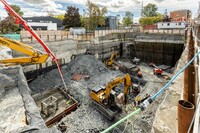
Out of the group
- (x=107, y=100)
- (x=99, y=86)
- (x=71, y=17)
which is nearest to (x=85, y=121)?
(x=107, y=100)

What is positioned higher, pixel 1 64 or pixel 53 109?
pixel 1 64

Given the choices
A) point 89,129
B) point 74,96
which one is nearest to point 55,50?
point 74,96

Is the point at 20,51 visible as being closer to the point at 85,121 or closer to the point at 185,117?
the point at 85,121

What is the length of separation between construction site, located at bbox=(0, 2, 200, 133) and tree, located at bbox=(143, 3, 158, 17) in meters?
39.6

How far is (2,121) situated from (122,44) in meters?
17.2

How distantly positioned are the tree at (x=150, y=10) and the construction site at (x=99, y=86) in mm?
39647

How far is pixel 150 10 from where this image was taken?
51.8 meters

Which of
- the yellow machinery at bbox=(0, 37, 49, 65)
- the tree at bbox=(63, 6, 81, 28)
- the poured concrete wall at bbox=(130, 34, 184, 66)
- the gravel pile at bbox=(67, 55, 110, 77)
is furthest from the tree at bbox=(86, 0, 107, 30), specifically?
the yellow machinery at bbox=(0, 37, 49, 65)

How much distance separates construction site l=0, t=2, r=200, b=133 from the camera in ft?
6.11

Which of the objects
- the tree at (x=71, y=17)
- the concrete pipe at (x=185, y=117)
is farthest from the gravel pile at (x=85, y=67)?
the tree at (x=71, y=17)

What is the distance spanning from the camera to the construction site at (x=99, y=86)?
186 cm

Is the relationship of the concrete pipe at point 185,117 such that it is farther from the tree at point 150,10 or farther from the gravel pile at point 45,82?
the tree at point 150,10

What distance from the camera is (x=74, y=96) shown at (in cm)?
866

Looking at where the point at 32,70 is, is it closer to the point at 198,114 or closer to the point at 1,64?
the point at 1,64
